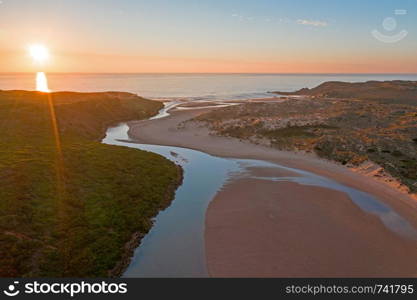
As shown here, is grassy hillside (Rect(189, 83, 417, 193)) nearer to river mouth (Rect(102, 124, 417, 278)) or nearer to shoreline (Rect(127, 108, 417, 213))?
shoreline (Rect(127, 108, 417, 213))

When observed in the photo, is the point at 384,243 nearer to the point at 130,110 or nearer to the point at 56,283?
the point at 56,283

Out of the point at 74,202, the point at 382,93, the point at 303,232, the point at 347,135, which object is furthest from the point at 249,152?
the point at 382,93

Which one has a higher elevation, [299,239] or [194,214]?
[299,239]

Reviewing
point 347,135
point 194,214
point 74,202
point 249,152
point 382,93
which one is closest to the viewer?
point 74,202

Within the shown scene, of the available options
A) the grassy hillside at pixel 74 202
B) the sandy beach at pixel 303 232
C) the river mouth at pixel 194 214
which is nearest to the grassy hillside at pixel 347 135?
the sandy beach at pixel 303 232

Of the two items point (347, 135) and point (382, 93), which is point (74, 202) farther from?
point (382, 93)

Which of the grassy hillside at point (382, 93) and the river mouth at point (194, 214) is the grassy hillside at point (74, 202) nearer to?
the river mouth at point (194, 214)
